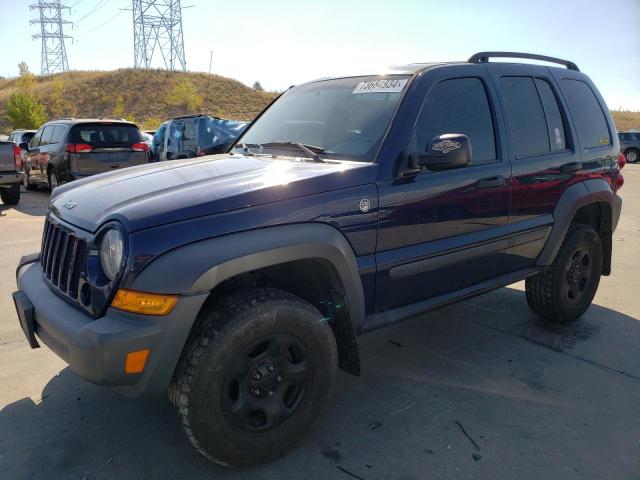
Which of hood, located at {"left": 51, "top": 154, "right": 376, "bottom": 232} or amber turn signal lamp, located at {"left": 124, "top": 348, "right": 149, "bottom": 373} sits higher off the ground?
hood, located at {"left": 51, "top": 154, "right": 376, "bottom": 232}

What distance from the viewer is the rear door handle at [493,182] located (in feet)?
10.4

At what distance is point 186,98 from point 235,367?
5745 centimetres

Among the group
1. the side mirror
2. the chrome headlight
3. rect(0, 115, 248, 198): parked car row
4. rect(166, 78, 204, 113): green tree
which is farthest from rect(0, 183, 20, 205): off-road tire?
rect(166, 78, 204, 113): green tree

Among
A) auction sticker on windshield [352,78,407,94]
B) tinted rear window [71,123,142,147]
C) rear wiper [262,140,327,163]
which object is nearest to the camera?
rear wiper [262,140,327,163]

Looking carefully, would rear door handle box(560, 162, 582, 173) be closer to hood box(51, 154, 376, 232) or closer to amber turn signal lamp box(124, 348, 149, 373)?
hood box(51, 154, 376, 232)

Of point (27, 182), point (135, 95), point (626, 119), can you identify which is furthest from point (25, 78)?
point (626, 119)

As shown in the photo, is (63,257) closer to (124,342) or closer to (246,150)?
(124,342)

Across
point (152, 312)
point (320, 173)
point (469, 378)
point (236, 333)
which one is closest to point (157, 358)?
point (152, 312)

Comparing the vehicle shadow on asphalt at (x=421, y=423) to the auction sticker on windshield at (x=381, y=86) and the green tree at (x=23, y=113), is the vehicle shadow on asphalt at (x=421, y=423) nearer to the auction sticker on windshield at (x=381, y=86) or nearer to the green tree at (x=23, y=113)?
the auction sticker on windshield at (x=381, y=86)

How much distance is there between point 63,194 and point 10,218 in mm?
7288

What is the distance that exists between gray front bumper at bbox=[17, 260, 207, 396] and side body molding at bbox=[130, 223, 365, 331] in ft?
0.31

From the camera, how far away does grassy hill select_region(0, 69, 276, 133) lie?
2188 inches

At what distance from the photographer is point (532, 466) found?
2.46m

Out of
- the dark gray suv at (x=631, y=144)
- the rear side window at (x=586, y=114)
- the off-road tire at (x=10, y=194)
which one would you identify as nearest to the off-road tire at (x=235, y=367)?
the rear side window at (x=586, y=114)
